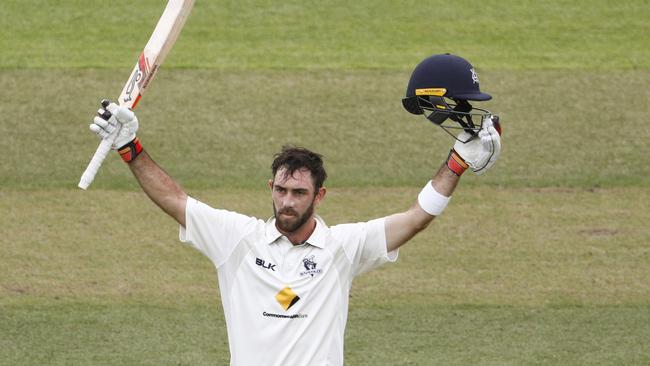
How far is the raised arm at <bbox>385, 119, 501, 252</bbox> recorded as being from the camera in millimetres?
6477

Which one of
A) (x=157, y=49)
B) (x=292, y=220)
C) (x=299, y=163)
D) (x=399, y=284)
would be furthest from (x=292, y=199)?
(x=399, y=284)

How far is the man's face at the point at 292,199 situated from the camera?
640 cm

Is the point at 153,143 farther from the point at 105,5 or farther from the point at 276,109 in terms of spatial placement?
the point at 105,5

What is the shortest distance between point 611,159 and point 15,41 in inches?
325

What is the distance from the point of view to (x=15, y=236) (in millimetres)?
13289

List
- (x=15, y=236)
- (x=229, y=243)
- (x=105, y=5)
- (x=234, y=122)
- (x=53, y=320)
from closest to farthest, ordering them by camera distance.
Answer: (x=229, y=243) < (x=53, y=320) < (x=15, y=236) < (x=234, y=122) < (x=105, y=5)

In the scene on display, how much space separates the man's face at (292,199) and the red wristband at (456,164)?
690 mm

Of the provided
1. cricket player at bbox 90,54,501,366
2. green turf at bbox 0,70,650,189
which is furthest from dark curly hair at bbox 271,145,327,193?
green turf at bbox 0,70,650,189

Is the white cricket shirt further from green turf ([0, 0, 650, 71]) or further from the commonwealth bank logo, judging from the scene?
green turf ([0, 0, 650, 71])

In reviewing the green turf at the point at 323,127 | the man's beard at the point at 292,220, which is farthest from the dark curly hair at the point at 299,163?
the green turf at the point at 323,127

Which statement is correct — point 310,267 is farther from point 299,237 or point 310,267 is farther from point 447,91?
point 447,91

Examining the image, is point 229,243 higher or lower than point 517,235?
higher

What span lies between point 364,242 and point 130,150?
1.23 metres

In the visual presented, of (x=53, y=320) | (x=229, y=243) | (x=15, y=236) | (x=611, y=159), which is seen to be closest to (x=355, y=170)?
(x=611, y=159)
